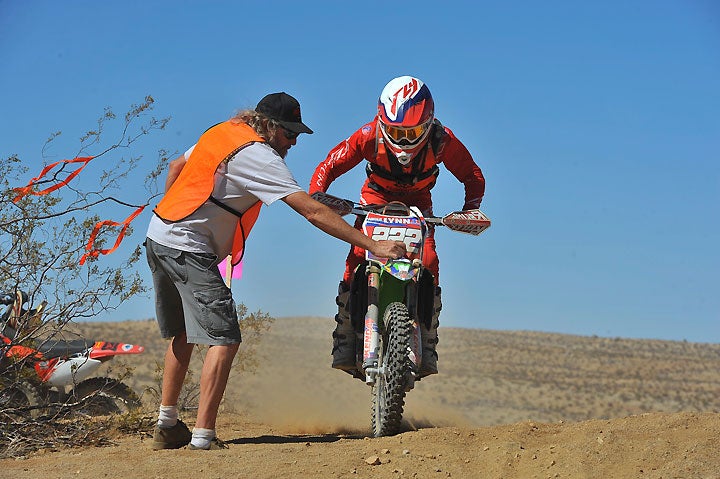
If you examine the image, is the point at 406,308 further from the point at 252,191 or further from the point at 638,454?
the point at 638,454

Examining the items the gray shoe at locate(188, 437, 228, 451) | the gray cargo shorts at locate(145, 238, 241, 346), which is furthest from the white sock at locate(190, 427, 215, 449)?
the gray cargo shorts at locate(145, 238, 241, 346)

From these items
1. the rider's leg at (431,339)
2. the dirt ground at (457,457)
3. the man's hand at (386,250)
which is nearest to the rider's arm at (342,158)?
the rider's leg at (431,339)

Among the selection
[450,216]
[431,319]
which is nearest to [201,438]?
[431,319]

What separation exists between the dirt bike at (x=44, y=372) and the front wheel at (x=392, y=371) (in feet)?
7.02

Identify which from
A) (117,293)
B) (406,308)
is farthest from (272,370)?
(406,308)

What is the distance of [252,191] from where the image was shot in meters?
5.93

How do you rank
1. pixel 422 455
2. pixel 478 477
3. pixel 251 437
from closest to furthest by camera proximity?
pixel 478 477 < pixel 422 455 < pixel 251 437

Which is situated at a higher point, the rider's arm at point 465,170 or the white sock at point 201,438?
the rider's arm at point 465,170

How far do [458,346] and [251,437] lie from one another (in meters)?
40.1

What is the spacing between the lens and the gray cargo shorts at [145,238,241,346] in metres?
5.95

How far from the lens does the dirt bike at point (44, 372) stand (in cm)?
707

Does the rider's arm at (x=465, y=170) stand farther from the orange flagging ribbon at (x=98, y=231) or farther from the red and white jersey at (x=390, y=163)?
the orange flagging ribbon at (x=98, y=231)

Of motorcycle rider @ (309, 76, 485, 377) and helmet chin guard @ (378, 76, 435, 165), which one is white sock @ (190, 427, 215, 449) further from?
helmet chin guard @ (378, 76, 435, 165)

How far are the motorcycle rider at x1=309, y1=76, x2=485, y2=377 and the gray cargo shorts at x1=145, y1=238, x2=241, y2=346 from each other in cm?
145
